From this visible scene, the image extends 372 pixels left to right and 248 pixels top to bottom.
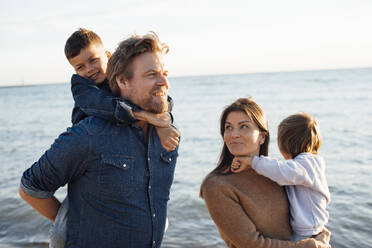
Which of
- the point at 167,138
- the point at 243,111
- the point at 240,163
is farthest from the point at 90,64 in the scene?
the point at 240,163

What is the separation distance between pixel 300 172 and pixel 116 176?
4.34 feet

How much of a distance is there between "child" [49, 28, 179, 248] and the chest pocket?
0.25 metres

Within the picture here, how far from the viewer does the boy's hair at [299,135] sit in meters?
2.94

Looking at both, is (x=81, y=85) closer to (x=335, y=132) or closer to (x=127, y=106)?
(x=127, y=106)

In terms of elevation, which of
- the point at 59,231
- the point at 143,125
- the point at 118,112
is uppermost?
the point at 118,112

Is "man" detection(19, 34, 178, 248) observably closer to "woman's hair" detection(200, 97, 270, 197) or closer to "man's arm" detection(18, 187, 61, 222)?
"man's arm" detection(18, 187, 61, 222)

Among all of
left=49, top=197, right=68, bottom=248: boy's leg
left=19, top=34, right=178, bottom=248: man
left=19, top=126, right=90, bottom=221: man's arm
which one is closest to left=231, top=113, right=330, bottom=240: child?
left=19, top=34, right=178, bottom=248: man

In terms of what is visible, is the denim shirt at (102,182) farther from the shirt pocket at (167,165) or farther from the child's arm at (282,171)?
the child's arm at (282,171)

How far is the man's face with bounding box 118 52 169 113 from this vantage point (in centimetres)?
238

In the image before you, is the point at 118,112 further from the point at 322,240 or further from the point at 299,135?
the point at 322,240

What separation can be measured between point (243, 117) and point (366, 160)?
28.3 feet

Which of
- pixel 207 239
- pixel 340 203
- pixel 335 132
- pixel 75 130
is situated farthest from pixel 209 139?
pixel 75 130

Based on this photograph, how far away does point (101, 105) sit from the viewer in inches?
93.0

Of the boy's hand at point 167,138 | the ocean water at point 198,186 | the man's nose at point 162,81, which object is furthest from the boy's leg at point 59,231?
the ocean water at point 198,186
